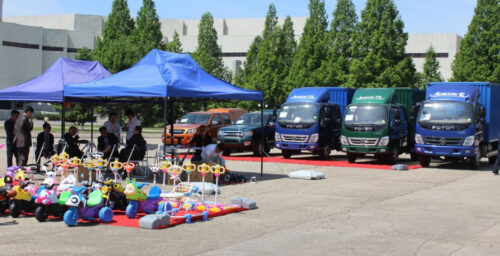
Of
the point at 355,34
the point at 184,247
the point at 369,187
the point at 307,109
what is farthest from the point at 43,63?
the point at 184,247

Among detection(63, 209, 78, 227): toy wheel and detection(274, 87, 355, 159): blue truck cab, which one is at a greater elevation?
detection(274, 87, 355, 159): blue truck cab

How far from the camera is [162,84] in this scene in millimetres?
14391

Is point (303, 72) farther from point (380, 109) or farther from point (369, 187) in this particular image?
point (369, 187)

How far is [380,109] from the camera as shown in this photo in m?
22.5

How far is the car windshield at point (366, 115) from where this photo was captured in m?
22.3

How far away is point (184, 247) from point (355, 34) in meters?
43.4

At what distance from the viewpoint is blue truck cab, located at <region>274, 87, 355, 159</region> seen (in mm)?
23500

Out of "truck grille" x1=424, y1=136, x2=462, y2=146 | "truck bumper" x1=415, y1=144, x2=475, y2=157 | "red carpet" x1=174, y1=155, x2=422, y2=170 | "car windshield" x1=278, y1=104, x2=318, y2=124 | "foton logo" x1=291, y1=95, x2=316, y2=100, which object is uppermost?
"foton logo" x1=291, y1=95, x2=316, y2=100

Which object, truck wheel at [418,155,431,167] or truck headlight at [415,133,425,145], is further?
truck wheel at [418,155,431,167]

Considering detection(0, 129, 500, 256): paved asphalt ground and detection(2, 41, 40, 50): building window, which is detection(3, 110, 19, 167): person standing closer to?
detection(0, 129, 500, 256): paved asphalt ground

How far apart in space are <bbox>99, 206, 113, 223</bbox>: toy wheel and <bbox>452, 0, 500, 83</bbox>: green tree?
4147cm

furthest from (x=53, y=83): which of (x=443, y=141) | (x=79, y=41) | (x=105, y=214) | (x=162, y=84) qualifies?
(x=79, y=41)

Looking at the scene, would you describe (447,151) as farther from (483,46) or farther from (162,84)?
(483,46)

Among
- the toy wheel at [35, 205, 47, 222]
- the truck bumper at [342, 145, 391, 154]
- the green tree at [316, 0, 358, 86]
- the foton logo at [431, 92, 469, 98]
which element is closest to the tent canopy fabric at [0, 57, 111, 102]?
the toy wheel at [35, 205, 47, 222]
